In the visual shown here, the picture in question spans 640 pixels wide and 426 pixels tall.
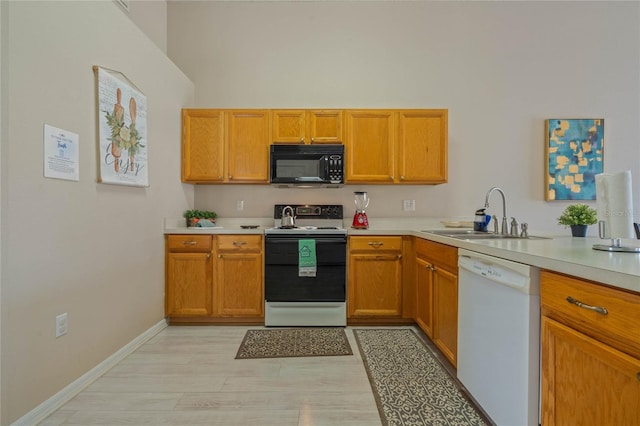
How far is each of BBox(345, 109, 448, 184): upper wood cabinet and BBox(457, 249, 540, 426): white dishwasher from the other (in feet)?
4.79

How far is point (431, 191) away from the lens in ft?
11.6

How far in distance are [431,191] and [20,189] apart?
333cm

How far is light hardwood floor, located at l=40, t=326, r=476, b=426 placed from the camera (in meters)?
1.67

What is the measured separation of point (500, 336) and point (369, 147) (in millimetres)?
2154

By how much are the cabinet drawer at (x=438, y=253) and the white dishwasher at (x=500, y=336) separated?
0.16m

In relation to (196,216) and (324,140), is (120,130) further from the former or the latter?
(324,140)

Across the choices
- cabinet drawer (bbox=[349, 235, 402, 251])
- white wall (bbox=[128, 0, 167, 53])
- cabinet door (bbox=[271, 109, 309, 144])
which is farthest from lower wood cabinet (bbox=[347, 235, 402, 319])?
white wall (bbox=[128, 0, 167, 53])

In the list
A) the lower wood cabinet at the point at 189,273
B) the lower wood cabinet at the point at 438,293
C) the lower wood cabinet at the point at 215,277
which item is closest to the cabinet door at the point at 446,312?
the lower wood cabinet at the point at 438,293

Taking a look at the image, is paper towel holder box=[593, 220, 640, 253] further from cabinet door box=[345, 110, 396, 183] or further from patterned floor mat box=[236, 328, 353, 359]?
cabinet door box=[345, 110, 396, 183]

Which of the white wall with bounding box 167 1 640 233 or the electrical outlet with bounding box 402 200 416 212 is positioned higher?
A: the white wall with bounding box 167 1 640 233

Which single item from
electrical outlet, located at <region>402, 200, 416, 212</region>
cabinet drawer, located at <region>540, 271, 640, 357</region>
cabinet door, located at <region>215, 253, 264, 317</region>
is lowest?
cabinet door, located at <region>215, 253, 264, 317</region>

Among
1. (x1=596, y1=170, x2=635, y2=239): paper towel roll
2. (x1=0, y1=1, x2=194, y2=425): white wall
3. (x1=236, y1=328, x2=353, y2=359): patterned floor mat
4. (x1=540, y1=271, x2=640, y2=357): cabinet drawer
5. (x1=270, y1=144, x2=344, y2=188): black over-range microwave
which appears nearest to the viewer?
(x1=540, y1=271, x2=640, y2=357): cabinet drawer

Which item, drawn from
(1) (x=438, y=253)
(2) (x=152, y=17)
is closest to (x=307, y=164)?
(1) (x=438, y=253)

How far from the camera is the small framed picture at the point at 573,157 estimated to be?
3420mm
